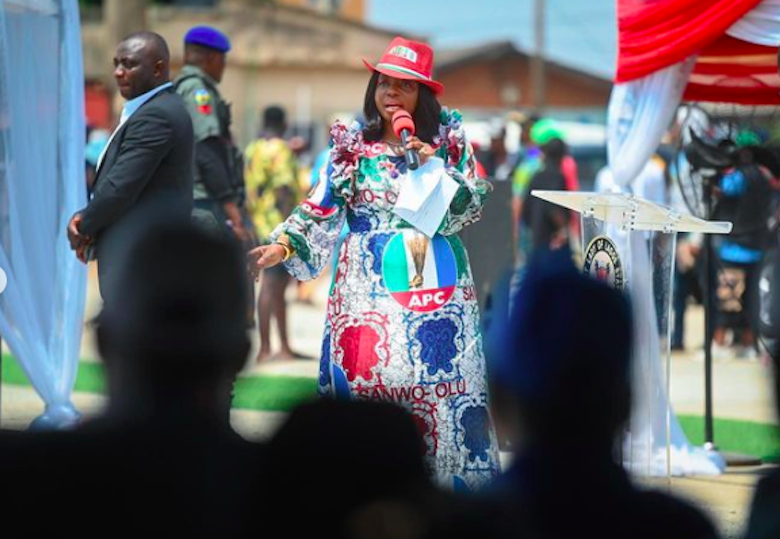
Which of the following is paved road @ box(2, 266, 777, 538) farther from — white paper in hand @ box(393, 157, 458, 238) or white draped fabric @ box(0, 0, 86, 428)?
white paper in hand @ box(393, 157, 458, 238)

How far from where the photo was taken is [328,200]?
235 inches

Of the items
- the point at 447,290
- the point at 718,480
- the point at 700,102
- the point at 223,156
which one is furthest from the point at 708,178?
the point at 447,290

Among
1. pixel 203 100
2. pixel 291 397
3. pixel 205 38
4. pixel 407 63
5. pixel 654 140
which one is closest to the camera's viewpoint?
pixel 407 63

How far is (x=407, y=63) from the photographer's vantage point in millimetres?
5906

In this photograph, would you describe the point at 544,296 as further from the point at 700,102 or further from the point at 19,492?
the point at 700,102

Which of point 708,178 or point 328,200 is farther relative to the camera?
point 708,178

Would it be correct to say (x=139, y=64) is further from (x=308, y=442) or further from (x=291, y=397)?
(x=308, y=442)

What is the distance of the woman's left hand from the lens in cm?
571

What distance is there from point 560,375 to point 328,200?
3.09m

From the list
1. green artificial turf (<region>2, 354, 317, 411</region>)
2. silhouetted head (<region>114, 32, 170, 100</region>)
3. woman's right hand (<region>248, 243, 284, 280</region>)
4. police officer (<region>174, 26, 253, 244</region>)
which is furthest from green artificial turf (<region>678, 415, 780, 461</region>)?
silhouetted head (<region>114, 32, 170, 100</region>)

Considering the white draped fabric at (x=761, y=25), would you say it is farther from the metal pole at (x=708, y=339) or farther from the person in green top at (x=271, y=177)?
the person in green top at (x=271, y=177)

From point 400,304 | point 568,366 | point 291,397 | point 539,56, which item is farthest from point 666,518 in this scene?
point 539,56

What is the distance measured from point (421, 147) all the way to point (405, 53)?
0.39m

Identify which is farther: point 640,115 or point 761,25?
point 640,115
